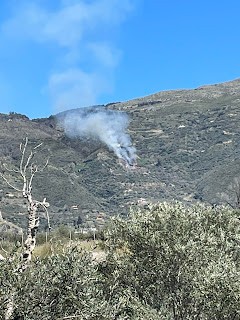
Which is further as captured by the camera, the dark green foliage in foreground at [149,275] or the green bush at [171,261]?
the green bush at [171,261]

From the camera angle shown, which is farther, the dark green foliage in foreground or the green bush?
the green bush

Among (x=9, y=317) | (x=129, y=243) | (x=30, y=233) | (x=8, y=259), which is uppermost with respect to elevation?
(x=129, y=243)

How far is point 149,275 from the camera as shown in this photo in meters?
20.2

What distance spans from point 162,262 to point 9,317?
7.31 metres

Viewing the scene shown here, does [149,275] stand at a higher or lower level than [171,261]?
lower

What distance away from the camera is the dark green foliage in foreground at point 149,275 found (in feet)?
47.6

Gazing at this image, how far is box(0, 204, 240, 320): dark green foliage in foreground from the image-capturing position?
14.5m

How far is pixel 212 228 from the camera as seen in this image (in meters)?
22.6

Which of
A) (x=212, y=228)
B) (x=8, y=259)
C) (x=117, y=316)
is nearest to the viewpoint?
(x=8, y=259)

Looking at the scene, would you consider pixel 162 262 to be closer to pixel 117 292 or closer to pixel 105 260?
pixel 117 292

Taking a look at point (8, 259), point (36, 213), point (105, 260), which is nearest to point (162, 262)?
point (105, 260)

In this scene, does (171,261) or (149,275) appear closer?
(171,261)

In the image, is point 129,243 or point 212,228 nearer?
point 129,243

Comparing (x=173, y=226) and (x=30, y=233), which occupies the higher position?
(x=173, y=226)
